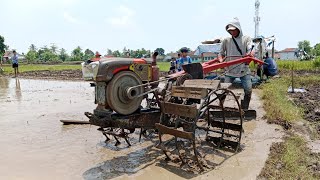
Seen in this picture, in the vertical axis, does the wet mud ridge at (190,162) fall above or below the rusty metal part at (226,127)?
below

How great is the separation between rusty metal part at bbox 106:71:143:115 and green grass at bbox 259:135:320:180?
2137 millimetres

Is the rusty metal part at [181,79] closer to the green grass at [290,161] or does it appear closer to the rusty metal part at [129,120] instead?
the rusty metal part at [129,120]

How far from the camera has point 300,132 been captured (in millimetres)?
6262

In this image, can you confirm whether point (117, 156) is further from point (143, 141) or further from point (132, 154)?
point (143, 141)

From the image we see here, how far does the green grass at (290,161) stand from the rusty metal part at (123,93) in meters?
2.14

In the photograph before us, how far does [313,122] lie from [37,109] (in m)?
7.46

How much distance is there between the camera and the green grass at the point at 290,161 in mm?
4027

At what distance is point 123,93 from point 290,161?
8.45 ft

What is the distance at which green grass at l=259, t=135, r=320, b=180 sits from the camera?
403 cm

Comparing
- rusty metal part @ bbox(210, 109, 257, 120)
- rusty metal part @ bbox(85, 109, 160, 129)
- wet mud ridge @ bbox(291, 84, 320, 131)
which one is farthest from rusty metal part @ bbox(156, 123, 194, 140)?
wet mud ridge @ bbox(291, 84, 320, 131)

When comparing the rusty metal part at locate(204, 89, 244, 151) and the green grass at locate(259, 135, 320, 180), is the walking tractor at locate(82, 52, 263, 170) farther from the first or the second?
the green grass at locate(259, 135, 320, 180)

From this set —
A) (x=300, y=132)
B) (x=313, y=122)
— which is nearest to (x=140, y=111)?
(x=300, y=132)

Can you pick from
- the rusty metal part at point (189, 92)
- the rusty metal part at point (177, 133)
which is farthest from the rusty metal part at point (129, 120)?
the rusty metal part at point (189, 92)

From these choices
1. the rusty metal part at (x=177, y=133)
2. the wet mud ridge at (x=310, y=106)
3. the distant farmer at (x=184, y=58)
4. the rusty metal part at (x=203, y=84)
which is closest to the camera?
the rusty metal part at (x=177, y=133)
